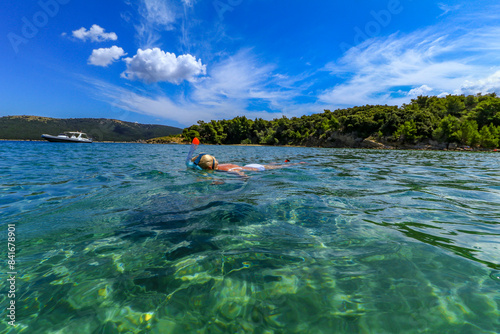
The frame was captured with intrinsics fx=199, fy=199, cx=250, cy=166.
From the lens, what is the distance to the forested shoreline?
46.5 metres

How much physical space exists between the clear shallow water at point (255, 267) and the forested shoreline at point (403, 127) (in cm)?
6124

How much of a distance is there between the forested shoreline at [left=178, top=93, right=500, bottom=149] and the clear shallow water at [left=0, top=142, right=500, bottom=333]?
61235mm

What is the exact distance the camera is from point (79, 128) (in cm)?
11231

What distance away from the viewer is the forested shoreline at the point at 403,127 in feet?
153

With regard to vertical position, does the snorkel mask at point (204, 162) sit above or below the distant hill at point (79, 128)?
below

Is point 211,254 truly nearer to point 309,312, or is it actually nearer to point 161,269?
point 161,269

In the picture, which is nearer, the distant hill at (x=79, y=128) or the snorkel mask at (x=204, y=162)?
the snorkel mask at (x=204, y=162)

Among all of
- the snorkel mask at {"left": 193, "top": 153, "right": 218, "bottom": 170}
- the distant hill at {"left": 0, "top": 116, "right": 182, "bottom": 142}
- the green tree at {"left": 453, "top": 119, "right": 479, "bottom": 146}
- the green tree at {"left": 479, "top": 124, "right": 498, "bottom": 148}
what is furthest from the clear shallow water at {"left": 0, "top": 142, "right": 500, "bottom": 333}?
the distant hill at {"left": 0, "top": 116, "right": 182, "bottom": 142}

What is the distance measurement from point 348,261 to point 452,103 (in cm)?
8124

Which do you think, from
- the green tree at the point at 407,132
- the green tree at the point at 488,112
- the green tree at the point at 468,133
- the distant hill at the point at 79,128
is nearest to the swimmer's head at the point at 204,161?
the green tree at the point at 407,132

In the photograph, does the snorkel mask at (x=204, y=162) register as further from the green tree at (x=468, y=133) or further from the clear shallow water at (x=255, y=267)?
the green tree at (x=468, y=133)

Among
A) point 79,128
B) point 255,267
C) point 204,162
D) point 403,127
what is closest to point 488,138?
point 403,127

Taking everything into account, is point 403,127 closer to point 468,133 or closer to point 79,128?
point 468,133

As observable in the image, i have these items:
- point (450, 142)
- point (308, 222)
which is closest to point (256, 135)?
point (450, 142)
